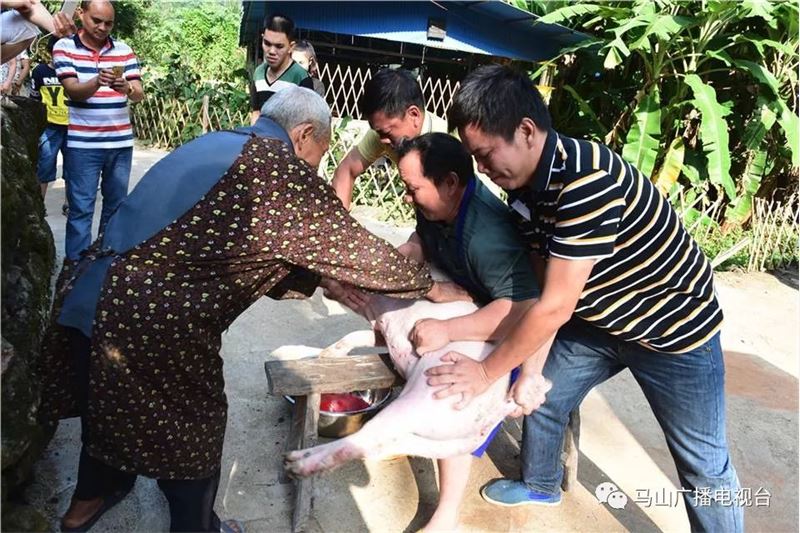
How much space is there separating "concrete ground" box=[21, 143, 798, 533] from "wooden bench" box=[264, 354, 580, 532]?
5.8 inches

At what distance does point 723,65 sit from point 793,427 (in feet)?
16.9

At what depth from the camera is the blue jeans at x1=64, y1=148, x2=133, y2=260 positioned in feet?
13.4

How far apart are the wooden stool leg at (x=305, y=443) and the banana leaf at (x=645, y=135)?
17.7ft

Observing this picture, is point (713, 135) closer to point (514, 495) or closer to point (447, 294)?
point (514, 495)

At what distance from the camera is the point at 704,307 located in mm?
2000

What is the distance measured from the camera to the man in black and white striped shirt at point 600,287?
168 cm

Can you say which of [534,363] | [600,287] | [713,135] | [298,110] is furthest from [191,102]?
[600,287]

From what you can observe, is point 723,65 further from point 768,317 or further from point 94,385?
point 94,385

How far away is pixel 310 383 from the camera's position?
7.75 ft

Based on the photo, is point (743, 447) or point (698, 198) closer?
point (743, 447)

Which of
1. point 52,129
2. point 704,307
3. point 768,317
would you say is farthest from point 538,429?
point 52,129

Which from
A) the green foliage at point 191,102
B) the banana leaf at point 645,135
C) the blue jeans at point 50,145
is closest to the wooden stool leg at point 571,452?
the blue jeans at point 50,145

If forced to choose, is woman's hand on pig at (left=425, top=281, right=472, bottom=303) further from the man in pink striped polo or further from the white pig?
the man in pink striped polo

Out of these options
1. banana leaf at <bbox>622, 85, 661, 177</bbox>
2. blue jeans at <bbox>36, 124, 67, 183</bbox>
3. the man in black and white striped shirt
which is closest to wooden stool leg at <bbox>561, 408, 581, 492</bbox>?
the man in black and white striped shirt
